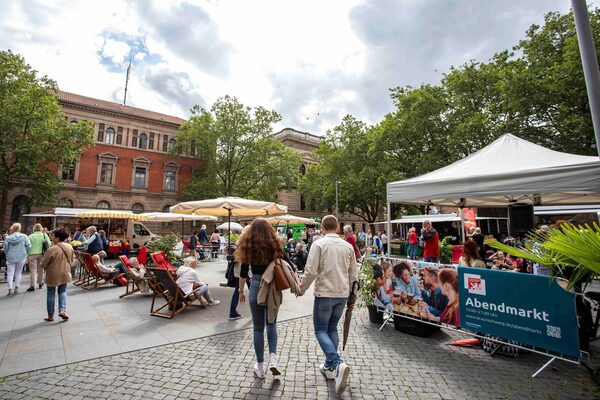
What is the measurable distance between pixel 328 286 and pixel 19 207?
35141 millimetres

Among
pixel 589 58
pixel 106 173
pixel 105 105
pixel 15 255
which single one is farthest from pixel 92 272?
pixel 105 105

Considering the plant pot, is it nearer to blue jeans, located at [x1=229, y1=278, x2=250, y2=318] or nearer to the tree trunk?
blue jeans, located at [x1=229, y1=278, x2=250, y2=318]

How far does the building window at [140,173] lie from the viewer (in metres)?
33.5

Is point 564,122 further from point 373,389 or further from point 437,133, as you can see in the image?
point 373,389

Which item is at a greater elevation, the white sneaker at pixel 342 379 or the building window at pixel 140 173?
the building window at pixel 140 173

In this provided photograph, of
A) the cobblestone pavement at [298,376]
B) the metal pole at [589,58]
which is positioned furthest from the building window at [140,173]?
the metal pole at [589,58]

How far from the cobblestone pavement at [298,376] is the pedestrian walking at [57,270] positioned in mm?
2219

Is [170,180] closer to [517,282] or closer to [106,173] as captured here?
[106,173]

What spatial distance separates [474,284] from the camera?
13.6 feet

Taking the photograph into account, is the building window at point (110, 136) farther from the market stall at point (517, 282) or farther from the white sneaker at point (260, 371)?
the white sneaker at point (260, 371)

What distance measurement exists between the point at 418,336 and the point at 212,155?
100 feet

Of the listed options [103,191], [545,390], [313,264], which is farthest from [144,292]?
[103,191]

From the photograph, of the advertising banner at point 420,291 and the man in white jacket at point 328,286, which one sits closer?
the man in white jacket at point 328,286

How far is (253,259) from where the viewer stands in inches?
137
